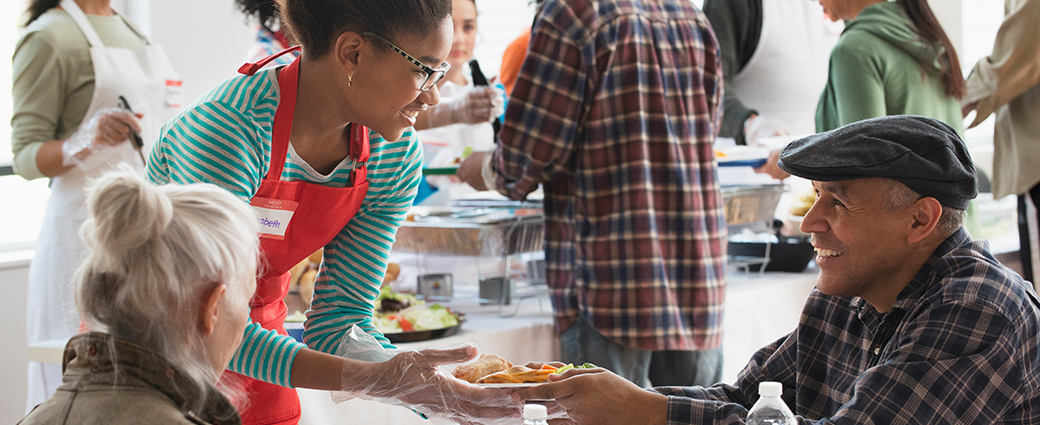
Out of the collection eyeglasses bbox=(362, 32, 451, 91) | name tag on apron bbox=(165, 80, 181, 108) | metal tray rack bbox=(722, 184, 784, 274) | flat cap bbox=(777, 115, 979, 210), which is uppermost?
eyeglasses bbox=(362, 32, 451, 91)

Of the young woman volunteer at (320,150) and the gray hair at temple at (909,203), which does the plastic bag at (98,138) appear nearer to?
the young woman volunteer at (320,150)

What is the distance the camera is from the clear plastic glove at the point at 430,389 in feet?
5.05

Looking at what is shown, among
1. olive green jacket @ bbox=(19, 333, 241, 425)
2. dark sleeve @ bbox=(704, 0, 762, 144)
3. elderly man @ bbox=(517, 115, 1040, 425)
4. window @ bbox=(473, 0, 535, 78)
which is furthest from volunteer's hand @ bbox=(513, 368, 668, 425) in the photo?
window @ bbox=(473, 0, 535, 78)

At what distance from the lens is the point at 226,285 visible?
1.19 meters

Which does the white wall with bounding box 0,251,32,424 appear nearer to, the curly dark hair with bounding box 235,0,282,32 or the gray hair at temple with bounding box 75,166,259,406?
the curly dark hair with bounding box 235,0,282,32

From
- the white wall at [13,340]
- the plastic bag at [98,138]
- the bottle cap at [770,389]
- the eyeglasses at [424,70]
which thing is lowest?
the white wall at [13,340]

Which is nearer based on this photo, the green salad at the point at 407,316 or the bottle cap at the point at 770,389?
the bottle cap at the point at 770,389

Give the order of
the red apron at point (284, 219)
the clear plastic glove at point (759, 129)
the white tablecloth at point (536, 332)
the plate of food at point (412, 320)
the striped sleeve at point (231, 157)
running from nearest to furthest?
the striped sleeve at point (231, 157)
the red apron at point (284, 219)
the white tablecloth at point (536, 332)
the plate of food at point (412, 320)
the clear plastic glove at point (759, 129)

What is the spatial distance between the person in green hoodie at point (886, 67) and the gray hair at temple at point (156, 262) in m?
2.32

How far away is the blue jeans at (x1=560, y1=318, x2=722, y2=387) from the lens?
274 centimetres

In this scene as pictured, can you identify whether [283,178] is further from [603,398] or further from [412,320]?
[412,320]

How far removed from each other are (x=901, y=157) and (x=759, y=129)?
2211mm

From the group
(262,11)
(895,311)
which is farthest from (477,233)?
(895,311)

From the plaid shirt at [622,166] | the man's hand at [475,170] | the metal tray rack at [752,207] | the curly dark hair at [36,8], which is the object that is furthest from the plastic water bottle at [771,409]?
the curly dark hair at [36,8]
